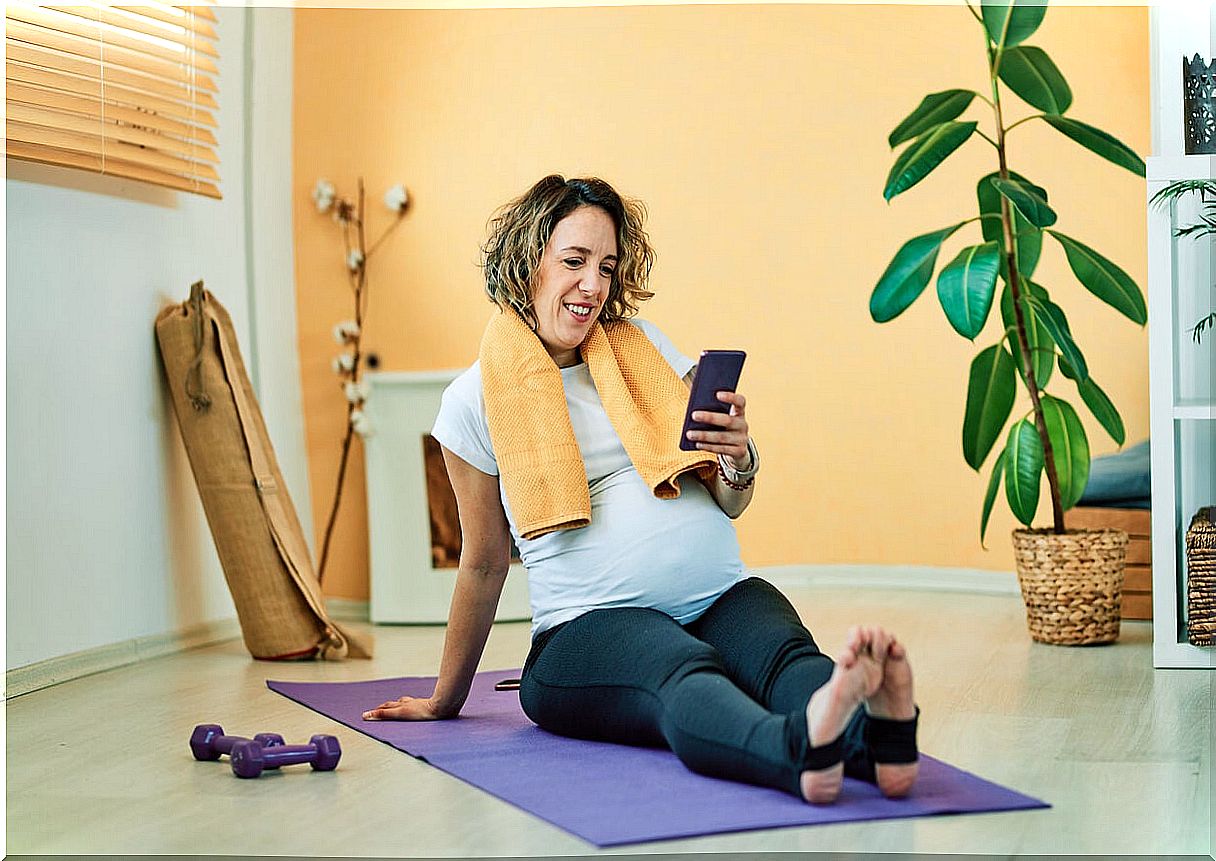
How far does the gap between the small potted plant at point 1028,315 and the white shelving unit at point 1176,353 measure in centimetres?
12

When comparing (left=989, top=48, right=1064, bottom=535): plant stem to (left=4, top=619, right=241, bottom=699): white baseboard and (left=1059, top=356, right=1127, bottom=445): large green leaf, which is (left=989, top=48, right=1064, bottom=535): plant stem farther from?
(left=4, top=619, right=241, bottom=699): white baseboard

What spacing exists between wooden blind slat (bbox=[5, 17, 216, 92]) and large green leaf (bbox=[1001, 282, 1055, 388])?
1.88 metres

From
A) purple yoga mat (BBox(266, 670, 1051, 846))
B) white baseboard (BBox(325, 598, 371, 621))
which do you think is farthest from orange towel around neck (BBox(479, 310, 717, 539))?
white baseboard (BBox(325, 598, 371, 621))

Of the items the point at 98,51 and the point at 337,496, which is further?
the point at 337,496

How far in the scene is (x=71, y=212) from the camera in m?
2.84

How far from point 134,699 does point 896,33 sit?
8.50 feet

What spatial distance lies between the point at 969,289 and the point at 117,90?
1808mm

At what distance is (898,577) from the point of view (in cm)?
389

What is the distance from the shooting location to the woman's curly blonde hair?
2.17 metres

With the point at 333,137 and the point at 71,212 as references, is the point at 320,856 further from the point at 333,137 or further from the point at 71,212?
the point at 333,137

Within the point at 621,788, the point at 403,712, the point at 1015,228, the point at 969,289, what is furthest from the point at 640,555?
the point at 1015,228

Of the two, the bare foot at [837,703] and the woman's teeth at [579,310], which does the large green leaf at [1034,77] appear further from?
the bare foot at [837,703]

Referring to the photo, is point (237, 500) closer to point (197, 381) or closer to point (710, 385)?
point (197, 381)

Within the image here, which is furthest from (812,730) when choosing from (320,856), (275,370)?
(275,370)
